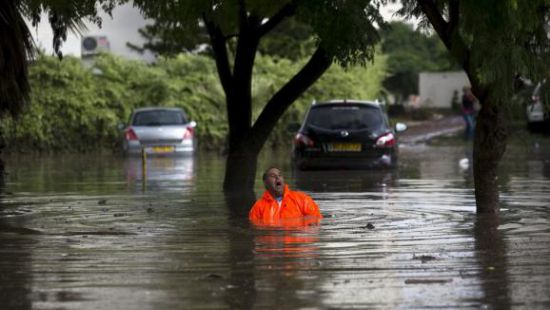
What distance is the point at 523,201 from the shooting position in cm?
1842

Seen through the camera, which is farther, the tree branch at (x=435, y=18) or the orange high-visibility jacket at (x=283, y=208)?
the tree branch at (x=435, y=18)

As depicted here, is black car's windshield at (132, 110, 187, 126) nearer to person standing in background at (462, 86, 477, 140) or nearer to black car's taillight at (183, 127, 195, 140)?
black car's taillight at (183, 127, 195, 140)

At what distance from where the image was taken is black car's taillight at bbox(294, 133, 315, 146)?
26325 mm

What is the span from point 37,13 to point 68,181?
715 cm

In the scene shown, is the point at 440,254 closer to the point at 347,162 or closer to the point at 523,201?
the point at 523,201

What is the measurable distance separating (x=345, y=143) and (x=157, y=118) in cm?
1130

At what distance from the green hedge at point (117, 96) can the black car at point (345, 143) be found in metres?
14.7

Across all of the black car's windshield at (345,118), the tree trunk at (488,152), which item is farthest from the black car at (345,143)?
the tree trunk at (488,152)

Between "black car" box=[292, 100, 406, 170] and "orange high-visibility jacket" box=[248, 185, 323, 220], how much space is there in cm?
1096

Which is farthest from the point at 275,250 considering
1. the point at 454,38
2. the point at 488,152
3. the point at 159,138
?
the point at 159,138

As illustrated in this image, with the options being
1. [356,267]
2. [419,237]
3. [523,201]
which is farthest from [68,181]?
[356,267]

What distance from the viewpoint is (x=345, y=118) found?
87.0 feet

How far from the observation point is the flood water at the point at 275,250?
30.3 ft

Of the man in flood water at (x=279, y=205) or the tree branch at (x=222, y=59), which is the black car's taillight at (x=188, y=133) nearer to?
the tree branch at (x=222, y=59)
